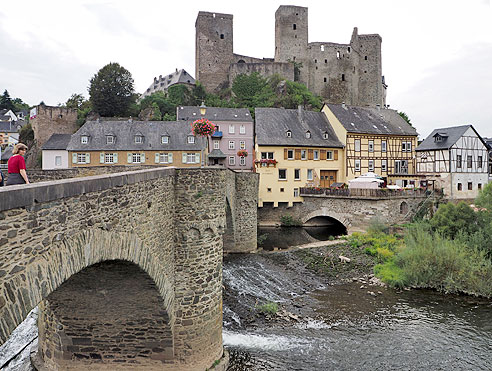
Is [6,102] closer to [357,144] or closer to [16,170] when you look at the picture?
[357,144]

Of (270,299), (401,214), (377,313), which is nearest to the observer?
(377,313)

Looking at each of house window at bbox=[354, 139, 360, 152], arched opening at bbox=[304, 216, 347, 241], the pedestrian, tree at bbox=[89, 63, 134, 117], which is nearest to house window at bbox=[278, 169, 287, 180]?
arched opening at bbox=[304, 216, 347, 241]

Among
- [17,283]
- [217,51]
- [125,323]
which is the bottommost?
[125,323]

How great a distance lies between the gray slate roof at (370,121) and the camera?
39281 mm

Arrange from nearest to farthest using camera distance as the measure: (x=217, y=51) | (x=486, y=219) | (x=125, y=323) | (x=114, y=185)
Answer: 1. (x=114, y=185)
2. (x=125, y=323)
3. (x=486, y=219)
4. (x=217, y=51)

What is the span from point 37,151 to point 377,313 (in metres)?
46.2

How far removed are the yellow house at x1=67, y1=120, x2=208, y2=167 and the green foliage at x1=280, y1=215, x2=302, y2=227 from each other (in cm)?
950

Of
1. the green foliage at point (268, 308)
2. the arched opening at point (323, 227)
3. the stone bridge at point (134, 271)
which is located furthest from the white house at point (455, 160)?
the stone bridge at point (134, 271)

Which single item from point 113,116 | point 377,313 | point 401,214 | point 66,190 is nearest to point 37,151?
point 113,116

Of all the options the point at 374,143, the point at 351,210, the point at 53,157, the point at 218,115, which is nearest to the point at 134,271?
the point at 351,210

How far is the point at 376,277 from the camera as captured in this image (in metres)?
20.1

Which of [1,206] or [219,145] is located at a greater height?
[219,145]

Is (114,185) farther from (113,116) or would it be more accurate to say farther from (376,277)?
(113,116)

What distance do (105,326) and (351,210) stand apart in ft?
82.9
